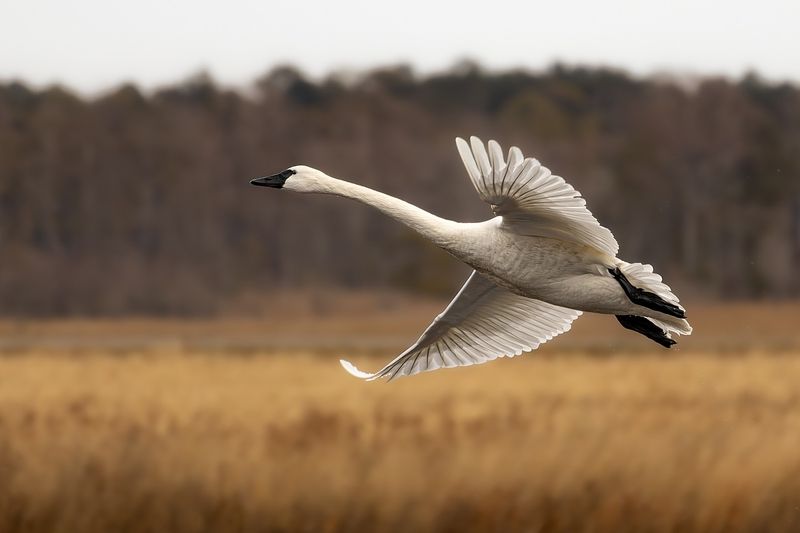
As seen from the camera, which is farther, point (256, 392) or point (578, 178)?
point (578, 178)

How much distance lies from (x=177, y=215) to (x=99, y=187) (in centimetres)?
194

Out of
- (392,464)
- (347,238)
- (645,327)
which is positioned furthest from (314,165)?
(645,327)

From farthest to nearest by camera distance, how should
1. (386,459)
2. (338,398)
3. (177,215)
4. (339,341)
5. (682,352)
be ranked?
1. (177,215)
2. (339,341)
3. (682,352)
4. (338,398)
5. (386,459)

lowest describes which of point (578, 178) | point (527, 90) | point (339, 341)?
point (339, 341)

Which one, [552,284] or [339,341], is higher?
[552,284]

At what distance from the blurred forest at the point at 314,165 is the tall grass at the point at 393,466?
15825mm

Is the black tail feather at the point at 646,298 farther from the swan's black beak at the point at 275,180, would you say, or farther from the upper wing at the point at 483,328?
the swan's black beak at the point at 275,180

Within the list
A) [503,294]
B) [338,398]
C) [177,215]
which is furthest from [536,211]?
[177,215]

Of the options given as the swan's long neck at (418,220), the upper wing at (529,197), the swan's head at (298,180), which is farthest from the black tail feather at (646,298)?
the swan's head at (298,180)

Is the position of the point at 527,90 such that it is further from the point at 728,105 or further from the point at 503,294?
the point at 503,294

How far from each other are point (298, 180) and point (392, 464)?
360 cm

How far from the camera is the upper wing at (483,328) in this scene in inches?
261

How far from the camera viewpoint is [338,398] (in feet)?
41.9

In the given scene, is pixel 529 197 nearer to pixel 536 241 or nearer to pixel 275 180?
pixel 536 241
